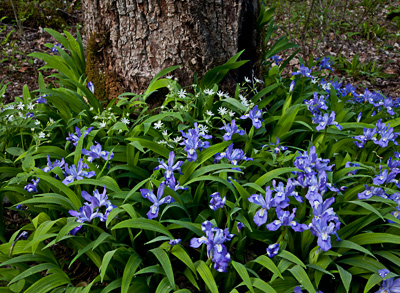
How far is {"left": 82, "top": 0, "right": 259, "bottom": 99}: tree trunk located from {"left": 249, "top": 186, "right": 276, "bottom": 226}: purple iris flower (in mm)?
1202

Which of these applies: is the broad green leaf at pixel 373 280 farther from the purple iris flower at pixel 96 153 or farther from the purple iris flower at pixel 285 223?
the purple iris flower at pixel 96 153

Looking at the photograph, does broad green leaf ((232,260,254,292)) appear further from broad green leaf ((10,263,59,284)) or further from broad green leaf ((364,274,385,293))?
broad green leaf ((10,263,59,284))

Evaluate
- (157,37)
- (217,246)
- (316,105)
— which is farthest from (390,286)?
(157,37)

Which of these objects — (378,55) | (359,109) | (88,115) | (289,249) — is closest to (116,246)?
(289,249)

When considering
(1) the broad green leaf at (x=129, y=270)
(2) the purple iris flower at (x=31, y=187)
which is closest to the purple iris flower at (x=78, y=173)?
(2) the purple iris flower at (x=31, y=187)

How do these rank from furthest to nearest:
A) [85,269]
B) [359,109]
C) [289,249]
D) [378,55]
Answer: [378,55] → [359,109] → [85,269] → [289,249]

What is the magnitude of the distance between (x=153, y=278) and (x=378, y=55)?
16.3 feet

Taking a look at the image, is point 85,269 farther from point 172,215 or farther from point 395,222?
point 395,222

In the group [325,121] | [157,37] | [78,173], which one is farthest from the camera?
[157,37]

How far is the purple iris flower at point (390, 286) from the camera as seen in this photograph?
1557 mm

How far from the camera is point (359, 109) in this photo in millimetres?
2924

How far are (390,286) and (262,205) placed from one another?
662 millimetres

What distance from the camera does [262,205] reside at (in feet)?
5.27

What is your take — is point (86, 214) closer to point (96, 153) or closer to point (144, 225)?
point (144, 225)
